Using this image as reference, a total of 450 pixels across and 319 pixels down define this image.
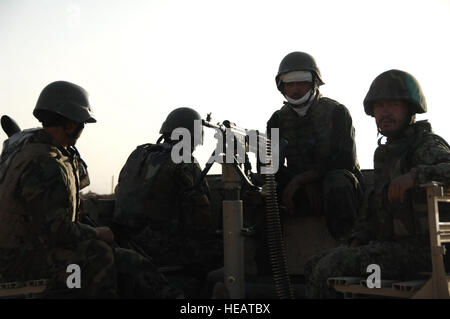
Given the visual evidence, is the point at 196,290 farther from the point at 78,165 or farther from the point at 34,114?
the point at 34,114

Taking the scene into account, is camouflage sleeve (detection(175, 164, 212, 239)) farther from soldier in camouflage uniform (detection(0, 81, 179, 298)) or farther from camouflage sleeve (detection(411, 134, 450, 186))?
camouflage sleeve (detection(411, 134, 450, 186))

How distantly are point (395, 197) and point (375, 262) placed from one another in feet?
1.75

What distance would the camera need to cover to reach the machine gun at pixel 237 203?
5.02 metres

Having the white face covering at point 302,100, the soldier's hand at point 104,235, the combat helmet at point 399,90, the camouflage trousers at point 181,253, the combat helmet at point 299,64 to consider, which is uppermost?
the combat helmet at point 299,64

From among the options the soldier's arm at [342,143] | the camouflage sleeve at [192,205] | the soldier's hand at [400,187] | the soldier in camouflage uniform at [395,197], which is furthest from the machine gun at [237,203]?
the soldier's hand at [400,187]

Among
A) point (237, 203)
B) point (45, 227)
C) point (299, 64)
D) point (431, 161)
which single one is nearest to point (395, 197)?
point (431, 161)

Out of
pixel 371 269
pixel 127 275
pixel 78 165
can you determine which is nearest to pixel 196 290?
pixel 127 275

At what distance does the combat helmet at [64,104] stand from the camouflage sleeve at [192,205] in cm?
153

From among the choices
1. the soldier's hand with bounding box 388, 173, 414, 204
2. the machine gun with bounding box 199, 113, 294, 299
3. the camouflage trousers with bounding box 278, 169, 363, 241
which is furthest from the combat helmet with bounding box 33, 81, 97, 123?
the soldier's hand with bounding box 388, 173, 414, 204

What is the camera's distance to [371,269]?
4609mm

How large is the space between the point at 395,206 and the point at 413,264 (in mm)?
491

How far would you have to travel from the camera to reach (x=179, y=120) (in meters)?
7.48

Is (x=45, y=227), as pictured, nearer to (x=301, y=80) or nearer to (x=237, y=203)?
(x=237, y=203)

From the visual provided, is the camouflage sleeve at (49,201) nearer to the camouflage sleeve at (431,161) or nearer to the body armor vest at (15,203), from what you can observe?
the body armor vest at (15,203)
